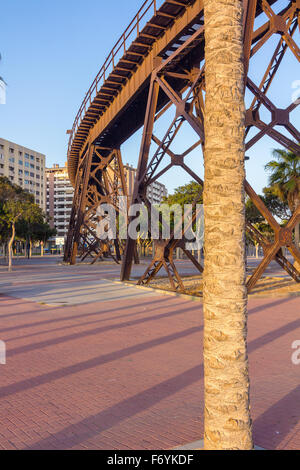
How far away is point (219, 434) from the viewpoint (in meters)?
3.24

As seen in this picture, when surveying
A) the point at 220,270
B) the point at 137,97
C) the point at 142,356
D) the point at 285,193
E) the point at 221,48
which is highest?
the point at 137,97

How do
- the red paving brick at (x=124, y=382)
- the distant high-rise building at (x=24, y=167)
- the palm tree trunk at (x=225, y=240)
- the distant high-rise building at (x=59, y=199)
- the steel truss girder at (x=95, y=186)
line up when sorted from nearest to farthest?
the palm tree trunk at (x=225, y=240) < the red paving brick at (x=124, y=382) < the steel truss girder at (x=95, y=186) < the distant high-rise building at (x=24, y=167) < the distant high-rise building at (x=59, y=199)

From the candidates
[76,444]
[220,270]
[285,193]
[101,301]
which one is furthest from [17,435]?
[285,193]

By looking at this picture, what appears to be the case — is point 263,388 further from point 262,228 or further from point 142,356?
point 262,228

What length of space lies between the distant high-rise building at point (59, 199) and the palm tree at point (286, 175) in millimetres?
121670

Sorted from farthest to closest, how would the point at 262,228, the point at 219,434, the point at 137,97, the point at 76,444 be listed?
the point at 262,228 → the point at 137,97 → the point at 76,444 → the point at 219,434

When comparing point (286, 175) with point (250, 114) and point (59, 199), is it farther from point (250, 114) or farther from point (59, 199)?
point (59, 199)

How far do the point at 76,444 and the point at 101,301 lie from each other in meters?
9.88

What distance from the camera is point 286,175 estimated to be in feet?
91.4

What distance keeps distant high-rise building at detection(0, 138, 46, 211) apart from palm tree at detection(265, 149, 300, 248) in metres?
92.3

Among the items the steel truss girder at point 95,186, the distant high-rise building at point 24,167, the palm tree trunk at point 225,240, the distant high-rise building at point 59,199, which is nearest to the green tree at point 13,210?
the steel truss girder at point 95,186

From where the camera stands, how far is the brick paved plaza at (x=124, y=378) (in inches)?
162

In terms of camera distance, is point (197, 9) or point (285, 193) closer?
point (197, 9)

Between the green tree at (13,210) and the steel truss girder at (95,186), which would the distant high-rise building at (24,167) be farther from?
the steel truss girder at (95,186)
